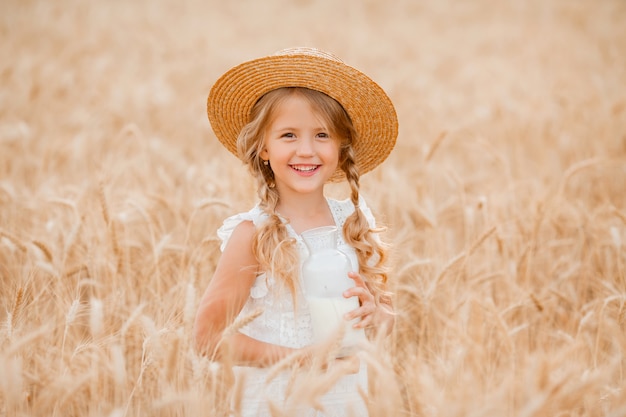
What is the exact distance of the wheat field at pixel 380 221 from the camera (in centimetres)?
146

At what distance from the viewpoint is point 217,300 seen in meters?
1.64

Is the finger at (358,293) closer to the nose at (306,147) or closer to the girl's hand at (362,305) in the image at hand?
the girl's hand at (362,305)

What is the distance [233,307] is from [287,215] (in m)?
0.33

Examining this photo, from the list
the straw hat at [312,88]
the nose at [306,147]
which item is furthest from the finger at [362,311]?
the straw hat at [312,88]

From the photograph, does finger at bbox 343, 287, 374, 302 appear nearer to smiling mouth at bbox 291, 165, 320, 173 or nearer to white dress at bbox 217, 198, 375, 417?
white dress at bbox 217, 198, 375, 417

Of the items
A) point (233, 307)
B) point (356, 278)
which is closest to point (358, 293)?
point (356, 278)

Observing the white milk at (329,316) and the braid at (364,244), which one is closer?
the white milk at (329,316)

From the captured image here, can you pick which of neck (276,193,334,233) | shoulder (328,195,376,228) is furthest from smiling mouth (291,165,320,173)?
shoulder (328,195,376,228)

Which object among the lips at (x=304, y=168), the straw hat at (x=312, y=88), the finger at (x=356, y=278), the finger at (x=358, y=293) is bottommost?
the finger at (x=358, y=293)

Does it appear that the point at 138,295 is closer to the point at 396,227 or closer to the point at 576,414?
the point at 396,227

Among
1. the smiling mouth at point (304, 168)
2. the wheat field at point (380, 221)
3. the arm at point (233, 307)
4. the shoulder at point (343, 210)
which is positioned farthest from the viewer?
the shoulder at point (343, 210)

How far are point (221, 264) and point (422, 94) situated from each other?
4.84 m

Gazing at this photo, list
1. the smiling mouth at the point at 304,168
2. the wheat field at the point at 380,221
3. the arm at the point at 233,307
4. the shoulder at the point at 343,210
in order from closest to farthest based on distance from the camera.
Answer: the wheat field at the point at 380,221
the arm at the point at 233,307
the smiling mouth at the point at 304,168
the shoulder at the point at 343,210

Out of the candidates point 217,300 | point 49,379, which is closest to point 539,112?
point 217,300
